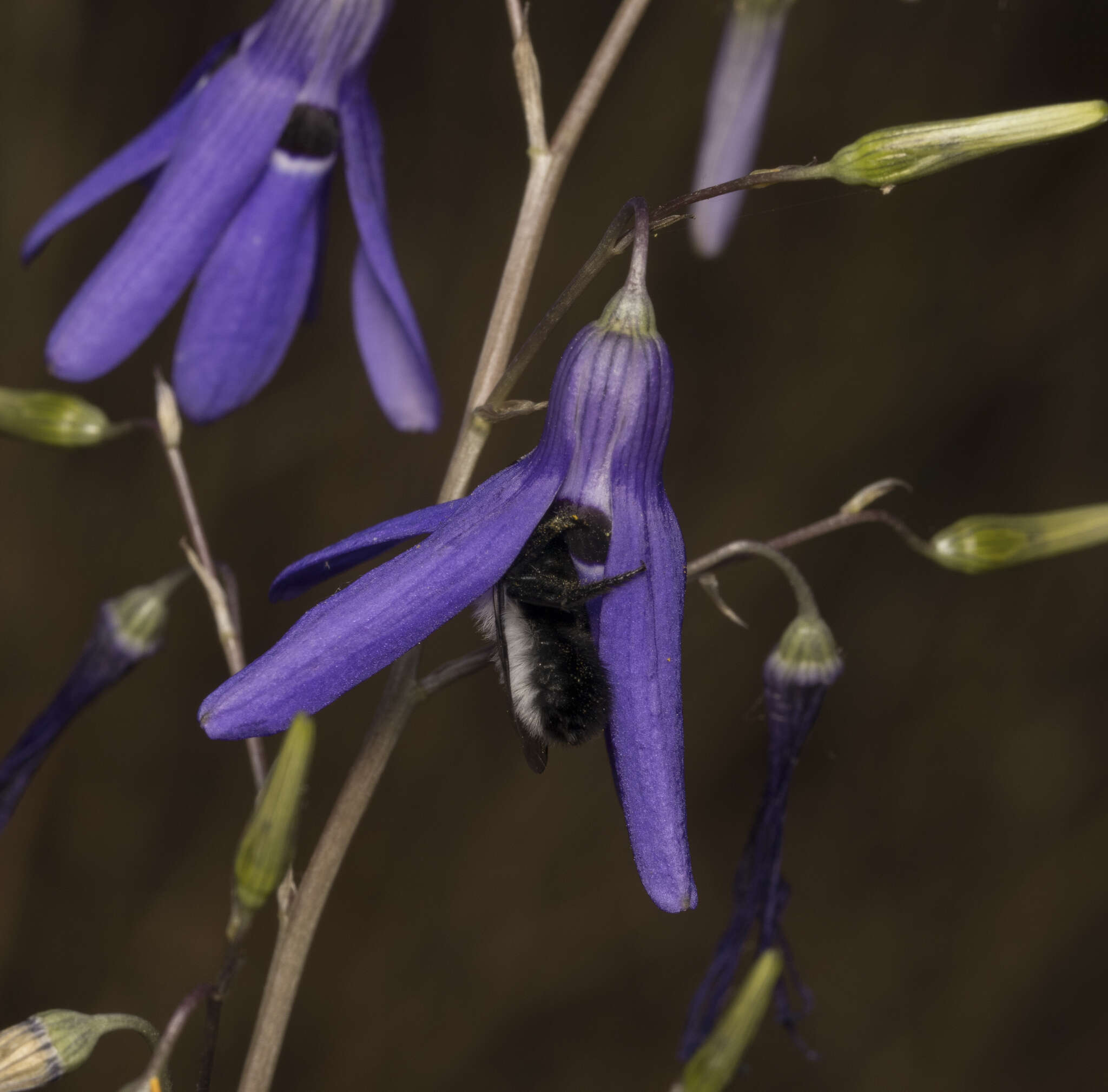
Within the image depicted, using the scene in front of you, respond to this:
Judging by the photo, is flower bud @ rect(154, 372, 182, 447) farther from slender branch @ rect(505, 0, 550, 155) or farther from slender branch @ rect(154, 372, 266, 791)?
slender branch @ rect(505, 0, 550, 155)

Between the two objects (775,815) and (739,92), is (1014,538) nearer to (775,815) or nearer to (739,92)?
(775,815)

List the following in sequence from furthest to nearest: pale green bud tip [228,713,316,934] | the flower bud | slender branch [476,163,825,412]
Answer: the flower bud
slender branch [476,163,825,412]
pale green bud tip [228,713,316,934]

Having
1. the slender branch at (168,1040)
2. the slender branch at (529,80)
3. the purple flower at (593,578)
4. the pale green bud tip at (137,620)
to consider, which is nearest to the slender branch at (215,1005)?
the slender branch at (168,1040)

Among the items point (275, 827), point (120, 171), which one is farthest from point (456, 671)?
point (120, 171)

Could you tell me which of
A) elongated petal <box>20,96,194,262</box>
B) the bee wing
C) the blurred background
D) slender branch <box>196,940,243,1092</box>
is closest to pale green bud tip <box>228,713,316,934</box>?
slender branch <box>196,940,243,1092</box>

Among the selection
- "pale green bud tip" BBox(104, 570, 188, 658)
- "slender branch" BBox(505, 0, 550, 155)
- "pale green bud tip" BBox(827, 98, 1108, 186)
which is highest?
"slender branch" BBox(505, 0, 550, 155)

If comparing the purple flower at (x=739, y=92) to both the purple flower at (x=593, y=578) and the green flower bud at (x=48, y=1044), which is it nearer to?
the purple flower at (x=593, y=578)

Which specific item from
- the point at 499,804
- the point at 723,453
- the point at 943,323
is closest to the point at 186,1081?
the point at 499,804
